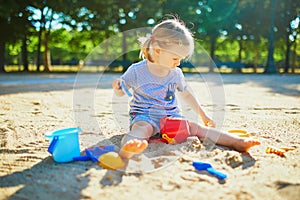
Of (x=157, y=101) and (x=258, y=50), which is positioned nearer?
(x=157, y=101)

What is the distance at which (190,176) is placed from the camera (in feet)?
4.93

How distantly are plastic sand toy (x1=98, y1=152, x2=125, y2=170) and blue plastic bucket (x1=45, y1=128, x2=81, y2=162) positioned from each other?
20cm

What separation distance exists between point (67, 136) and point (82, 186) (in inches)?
16.9

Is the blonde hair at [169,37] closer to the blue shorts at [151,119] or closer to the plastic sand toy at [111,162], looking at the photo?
the blue shorts at [151,119]

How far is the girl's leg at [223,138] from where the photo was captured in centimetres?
193

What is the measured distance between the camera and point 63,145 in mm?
1724

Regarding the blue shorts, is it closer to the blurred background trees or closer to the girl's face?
the girl's face

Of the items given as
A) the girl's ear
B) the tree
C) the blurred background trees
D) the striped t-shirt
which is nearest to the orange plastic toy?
the striped t-shirt

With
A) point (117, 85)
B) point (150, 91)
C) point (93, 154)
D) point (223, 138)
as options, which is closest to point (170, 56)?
point (150, 91)

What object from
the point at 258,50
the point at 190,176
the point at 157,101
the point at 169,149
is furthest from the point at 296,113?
the point at 258,50

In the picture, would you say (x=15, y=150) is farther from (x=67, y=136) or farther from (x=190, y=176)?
(x=190, y=176)

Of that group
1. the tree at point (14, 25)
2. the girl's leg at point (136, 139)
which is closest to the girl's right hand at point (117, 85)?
the girl's leg at point (136, 139)

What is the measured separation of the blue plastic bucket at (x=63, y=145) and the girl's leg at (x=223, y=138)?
0.87m

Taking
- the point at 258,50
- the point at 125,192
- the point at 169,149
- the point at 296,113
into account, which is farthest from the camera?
the point at 258,50
